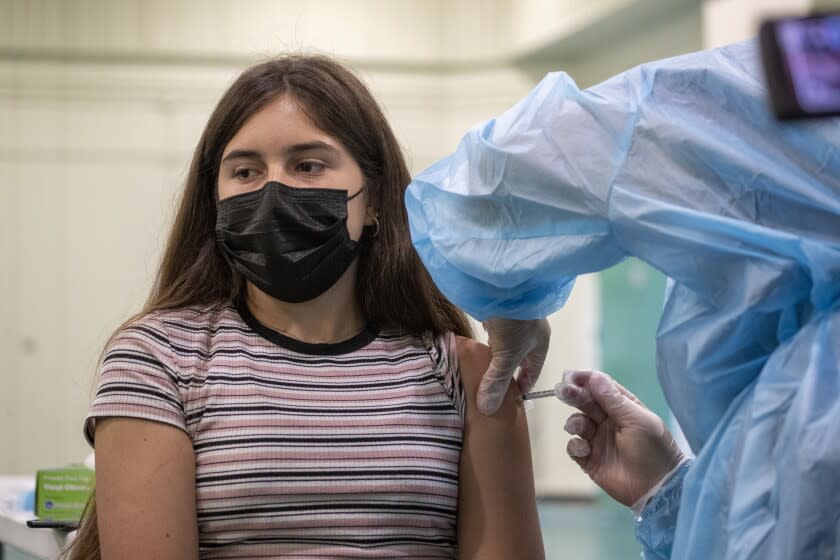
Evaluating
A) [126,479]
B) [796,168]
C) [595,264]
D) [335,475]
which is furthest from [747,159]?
[126,479]

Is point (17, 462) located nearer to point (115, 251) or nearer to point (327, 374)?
point (115, 251)

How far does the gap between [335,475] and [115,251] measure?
5.26 metres

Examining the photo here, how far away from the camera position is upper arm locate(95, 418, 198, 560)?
1.33 m

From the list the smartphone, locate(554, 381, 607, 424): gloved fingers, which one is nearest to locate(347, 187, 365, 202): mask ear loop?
locate(554, 381, 607, 424): gloved fingers

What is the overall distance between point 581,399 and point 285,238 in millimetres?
→ 474

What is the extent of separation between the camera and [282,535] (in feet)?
4.52

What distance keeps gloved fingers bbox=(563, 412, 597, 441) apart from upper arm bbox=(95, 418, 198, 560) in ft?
1.66

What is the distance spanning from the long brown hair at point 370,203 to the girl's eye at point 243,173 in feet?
0.18

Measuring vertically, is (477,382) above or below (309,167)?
below

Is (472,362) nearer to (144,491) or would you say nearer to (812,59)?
(144,491)

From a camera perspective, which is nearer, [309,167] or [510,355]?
[510,355]

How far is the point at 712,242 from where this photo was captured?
984mm

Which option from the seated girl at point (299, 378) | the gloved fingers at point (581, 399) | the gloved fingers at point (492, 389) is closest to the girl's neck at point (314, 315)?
the seated girl at point (299, 378)

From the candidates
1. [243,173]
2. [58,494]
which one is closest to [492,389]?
[243,173]
